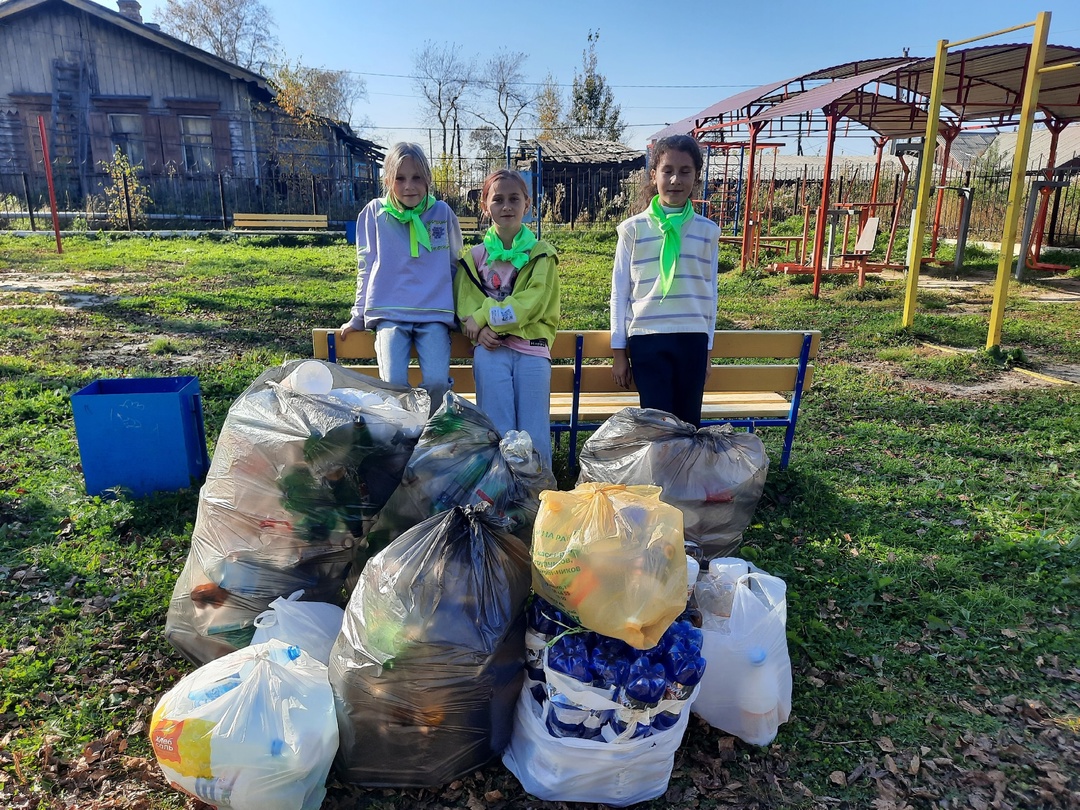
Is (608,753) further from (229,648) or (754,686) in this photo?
(229,648)

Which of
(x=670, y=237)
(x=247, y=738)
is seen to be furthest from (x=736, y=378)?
(x=247, y=738)

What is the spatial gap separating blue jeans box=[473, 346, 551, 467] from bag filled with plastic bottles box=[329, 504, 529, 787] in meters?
1.22

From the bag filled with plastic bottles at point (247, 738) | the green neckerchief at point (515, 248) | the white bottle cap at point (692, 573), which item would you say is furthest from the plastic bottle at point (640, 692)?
the green neckerchief at point (515, 248)

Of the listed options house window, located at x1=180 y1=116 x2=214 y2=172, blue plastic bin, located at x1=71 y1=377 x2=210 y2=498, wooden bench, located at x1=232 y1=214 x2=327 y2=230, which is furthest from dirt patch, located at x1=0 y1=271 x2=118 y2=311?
house window, located at x1=180 y1=116 x2=214 y2=172

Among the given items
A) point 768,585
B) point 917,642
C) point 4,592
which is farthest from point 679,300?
point 4,592

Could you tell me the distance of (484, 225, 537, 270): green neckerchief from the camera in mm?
3217

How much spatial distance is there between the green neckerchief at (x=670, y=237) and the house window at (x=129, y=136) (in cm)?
2142

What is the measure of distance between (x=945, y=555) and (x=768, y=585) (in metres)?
1.46

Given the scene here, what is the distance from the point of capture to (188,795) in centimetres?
200

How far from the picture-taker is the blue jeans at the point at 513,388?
3246mm

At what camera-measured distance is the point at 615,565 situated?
186 centimetres

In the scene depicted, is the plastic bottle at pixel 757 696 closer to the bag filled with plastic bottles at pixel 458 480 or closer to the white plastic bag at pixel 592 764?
the white plastic bag at pixel 592 764

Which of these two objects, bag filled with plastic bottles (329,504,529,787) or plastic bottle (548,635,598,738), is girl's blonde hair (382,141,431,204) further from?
plastic bottle (548,635,598,738)

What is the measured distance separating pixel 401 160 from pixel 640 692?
7.91 ft
